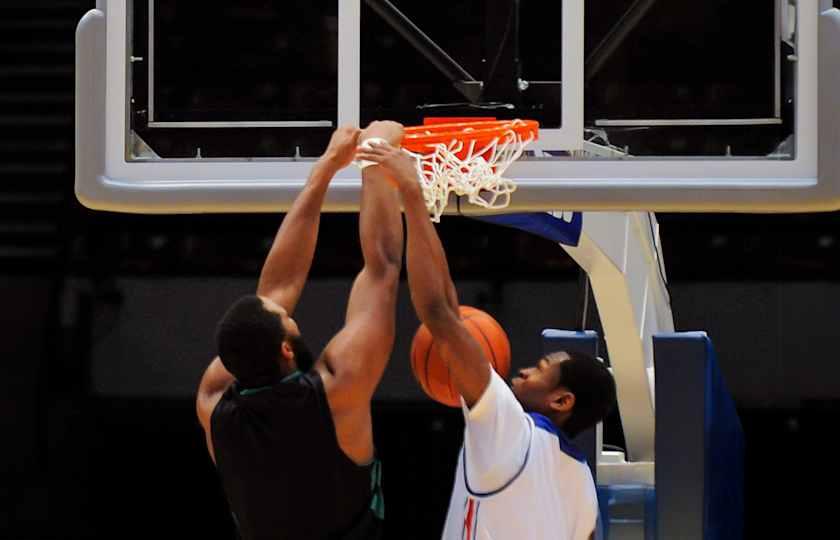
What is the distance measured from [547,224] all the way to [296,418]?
51.1 inches

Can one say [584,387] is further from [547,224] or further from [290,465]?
[547,224]

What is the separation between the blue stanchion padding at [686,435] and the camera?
4195 millimetres

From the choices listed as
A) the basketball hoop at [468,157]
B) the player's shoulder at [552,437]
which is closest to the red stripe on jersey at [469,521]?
the player's shoulder at [552,437]

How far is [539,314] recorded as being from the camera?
6.91m

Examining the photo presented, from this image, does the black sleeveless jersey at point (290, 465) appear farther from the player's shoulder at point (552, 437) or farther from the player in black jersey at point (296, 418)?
the player's shoulder at point (552, 437)

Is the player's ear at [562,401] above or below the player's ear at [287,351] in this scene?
below

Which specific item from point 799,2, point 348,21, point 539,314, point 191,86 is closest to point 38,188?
point 539,314

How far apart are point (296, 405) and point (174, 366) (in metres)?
4.62

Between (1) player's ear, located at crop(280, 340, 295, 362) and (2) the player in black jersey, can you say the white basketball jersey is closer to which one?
(2) the player in black jersey

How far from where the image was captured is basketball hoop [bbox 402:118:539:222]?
3.14 metres

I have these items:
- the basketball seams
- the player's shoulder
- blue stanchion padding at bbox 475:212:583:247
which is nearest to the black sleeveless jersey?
the player's shoulder

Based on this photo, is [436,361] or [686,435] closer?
[436,361]

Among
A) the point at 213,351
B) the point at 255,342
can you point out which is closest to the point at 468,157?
the point at 255,342

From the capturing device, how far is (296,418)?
2529 mm
